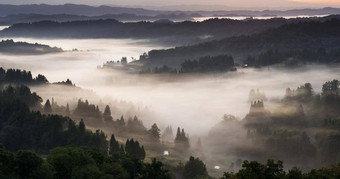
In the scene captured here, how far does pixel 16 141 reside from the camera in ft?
630

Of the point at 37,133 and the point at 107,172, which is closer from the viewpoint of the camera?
the point at 107,172

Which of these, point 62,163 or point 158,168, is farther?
point 158,168

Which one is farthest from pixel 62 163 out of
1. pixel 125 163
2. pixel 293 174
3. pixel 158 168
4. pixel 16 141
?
pixel 16 141

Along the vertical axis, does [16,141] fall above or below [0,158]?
below

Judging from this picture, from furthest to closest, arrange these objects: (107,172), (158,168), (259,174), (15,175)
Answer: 1. (158,168)
2. (107,172)
3. (15,175)
4. (259,174)

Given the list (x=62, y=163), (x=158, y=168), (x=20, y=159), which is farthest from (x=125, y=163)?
(x=20, y=159)

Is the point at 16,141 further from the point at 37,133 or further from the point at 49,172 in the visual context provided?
the point at 49,172

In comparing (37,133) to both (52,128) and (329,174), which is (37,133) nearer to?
(52,128)

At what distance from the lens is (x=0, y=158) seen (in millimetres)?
88375

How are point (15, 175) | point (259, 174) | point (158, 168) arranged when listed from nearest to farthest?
point (259, 174)
point (15, 175)
point (158, 168)

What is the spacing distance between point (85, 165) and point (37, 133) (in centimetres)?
11641

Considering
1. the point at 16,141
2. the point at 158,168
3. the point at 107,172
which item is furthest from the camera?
the point at 16,141

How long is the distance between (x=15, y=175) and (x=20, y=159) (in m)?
3.55

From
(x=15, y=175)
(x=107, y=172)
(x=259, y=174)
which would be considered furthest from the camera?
(x=107, y=172)
